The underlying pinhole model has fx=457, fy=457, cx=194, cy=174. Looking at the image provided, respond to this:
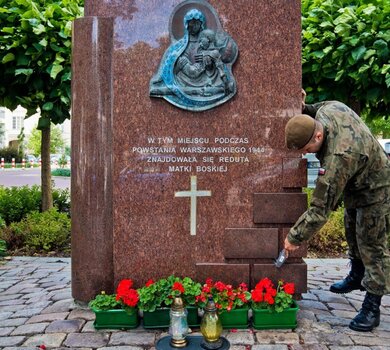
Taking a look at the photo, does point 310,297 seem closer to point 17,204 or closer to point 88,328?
point 88,328

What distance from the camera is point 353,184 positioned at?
353cm

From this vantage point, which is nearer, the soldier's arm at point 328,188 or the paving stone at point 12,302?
the soldier's arm at point 328,188

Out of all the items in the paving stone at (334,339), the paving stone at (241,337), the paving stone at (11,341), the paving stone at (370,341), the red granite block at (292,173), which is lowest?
the paving stone at (11,341)

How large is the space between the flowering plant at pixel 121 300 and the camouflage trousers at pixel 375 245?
182cm

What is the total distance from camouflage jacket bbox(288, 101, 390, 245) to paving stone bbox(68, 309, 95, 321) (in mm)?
1761

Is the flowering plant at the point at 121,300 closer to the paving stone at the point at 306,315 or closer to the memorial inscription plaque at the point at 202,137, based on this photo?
the memorial inscription plaque at the point at 202,137

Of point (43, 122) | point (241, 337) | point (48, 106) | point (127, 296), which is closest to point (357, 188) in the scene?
point (241, 337)

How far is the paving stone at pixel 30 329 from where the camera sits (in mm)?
3471

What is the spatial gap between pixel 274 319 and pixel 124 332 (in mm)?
1151

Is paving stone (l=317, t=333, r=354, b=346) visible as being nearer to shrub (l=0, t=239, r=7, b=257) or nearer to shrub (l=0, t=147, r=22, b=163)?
shrub (l=0, t=239, r=7, b=257)

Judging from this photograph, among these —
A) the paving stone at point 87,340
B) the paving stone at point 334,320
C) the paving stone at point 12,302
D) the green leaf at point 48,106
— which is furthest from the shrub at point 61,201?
the paving stone at point 334,320

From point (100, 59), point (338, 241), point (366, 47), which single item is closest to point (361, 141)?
point (100, 59)

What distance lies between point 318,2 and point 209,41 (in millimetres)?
3481

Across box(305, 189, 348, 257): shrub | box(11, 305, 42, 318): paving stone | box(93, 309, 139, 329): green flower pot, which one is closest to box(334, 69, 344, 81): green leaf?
box(305, 189, 348, 257): shrub
